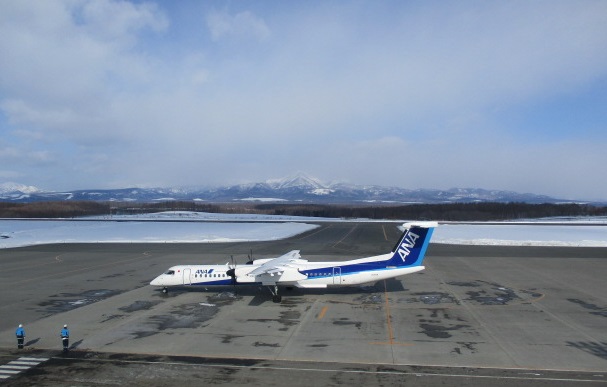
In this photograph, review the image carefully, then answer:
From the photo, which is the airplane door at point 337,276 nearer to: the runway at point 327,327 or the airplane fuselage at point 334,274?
the airplane fuselage at point 334,274

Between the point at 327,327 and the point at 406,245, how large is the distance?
29.2 ft

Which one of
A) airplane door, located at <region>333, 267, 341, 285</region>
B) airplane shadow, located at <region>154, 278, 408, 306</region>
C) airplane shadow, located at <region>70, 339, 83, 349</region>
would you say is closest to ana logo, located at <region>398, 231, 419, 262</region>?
airplane shadow, located at <region>154, 278, 408, 306</region>

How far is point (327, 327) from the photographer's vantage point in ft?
68.1

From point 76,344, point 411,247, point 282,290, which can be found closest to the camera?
point 76,344

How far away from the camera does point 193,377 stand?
48.6ft

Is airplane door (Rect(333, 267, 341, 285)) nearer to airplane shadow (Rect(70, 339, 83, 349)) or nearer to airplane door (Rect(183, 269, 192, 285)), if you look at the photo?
airplane door (Rect(183, 269, 192, 285))

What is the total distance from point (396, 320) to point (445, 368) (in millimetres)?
6505

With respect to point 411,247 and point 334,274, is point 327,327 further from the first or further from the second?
point 411,247

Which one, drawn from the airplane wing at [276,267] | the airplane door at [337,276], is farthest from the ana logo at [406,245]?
the airplane wing at [276,267]

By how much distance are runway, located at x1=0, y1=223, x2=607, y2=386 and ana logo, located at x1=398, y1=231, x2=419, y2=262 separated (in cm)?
281

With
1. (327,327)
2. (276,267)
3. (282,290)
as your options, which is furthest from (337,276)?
(327,327)

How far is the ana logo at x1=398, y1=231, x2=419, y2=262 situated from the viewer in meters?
27.0

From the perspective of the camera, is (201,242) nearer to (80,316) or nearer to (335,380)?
(80,316)

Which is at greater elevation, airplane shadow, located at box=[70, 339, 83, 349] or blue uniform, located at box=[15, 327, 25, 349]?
Result: blue uniform, located at box=[15, 327, 25, 349]
